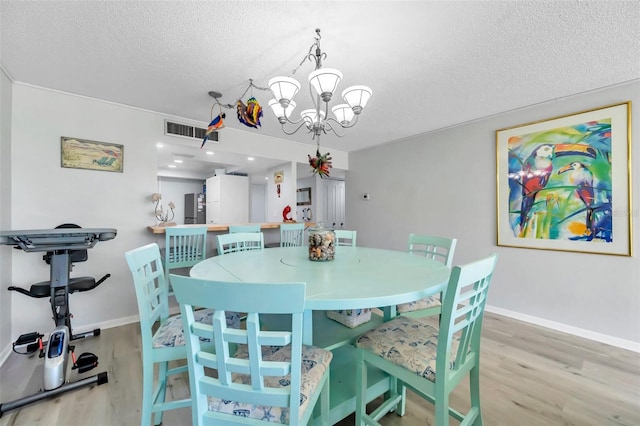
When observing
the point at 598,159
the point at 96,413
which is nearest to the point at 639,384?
the point at 598,159

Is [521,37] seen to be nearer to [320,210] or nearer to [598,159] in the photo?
[598,159]

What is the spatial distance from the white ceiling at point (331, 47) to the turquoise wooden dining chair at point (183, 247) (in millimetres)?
1380

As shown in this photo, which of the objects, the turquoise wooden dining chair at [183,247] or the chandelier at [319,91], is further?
the turquoise wooden dining chair at [183,247]

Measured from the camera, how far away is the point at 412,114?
309cm

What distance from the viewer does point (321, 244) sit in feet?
5.78

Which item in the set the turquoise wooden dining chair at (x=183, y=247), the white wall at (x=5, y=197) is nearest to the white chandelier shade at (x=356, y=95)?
the turquoise wooden dining chair at (x=183, y=247)

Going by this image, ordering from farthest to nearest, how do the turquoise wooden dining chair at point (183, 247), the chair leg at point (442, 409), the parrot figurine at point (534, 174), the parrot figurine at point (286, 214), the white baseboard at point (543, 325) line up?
the parrot figurine at point (286, 214) < the parrot figurine at point (534, 174) < the turquoise wooden dining chair at point (183, 247) < the white baseboard at point (543, 325) < the chair leg at point (442, 409)

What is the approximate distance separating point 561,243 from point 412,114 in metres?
2.10

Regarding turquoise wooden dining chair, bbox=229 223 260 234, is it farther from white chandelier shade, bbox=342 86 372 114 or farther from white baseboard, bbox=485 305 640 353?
white baseboard, bbox=485 305 640 353

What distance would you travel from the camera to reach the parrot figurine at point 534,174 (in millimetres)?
2715

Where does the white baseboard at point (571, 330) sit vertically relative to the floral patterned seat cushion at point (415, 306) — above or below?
below

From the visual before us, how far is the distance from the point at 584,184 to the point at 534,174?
412 millimetres

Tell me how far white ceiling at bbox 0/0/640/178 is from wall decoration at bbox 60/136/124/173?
1.61ft

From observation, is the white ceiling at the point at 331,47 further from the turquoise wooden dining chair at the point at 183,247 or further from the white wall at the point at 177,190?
the white wall at the point at 177,190
